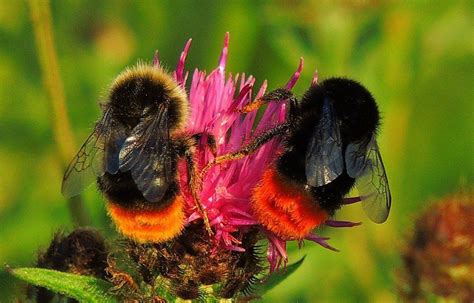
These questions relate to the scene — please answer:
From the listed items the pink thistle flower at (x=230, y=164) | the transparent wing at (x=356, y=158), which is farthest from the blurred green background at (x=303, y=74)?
the transparent wing at (x=356, y=158)

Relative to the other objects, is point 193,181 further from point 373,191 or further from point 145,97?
point 373,191

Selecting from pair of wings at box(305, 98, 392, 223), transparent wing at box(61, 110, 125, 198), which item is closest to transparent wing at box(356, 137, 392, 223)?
pair of wings at box(305, 98, 392, 223)

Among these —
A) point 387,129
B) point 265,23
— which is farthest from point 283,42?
point 387,129

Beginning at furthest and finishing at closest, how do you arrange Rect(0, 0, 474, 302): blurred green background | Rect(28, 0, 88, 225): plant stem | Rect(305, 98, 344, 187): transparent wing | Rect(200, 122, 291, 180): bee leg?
Rect(0, 0, 474, 302): blurred green background, Rect(28, 0, 88, 225): plant stem, Rect(200, 122, 291, 180): bee leg, Rect(305, 98, 344, 187): transparent wing

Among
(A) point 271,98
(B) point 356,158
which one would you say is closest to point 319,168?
(B) point 356,158

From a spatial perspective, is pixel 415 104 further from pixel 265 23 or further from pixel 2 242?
pixel 2 242

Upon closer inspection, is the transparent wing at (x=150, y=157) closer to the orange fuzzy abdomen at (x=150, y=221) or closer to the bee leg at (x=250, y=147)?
the orange fuzzy abdomen at (x=150, y=221)

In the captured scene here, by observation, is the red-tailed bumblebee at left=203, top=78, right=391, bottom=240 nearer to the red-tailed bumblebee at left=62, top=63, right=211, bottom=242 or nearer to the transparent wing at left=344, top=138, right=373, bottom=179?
the transparent wing at left=344, top=138, right=373, bottom=179
